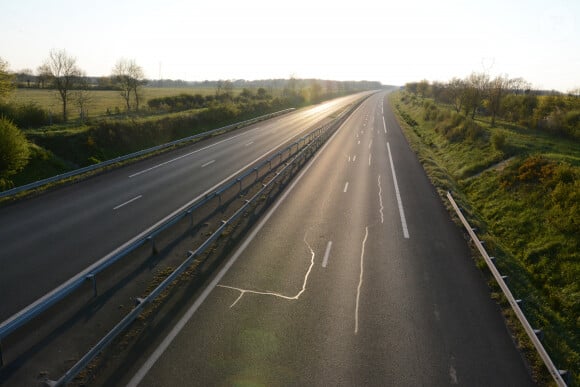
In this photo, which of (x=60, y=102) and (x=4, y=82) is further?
(x=60, y=102)

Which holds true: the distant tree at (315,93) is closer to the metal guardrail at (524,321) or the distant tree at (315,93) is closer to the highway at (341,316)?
the highway at (341,316)

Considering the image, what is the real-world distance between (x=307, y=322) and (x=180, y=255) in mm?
4908

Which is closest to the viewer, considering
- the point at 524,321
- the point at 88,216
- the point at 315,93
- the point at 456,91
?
the point at 524,321

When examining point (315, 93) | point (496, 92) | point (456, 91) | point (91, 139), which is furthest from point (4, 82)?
point (315, 93)

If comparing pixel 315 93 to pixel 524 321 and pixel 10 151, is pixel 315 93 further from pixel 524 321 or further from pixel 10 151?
pixel 524 321

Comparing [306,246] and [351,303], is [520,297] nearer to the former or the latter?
[351,303]

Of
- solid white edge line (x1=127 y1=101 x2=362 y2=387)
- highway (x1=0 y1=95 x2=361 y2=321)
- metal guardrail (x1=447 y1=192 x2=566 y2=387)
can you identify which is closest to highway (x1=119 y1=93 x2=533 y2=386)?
solid white edge line (x1=127 y1=101 x2=362 y2=387)

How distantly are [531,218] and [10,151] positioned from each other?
80.9ft

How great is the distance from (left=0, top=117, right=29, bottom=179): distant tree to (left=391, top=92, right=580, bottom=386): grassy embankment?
21.6m

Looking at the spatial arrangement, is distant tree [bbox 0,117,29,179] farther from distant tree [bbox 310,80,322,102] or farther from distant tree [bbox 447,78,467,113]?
distant tree [bbox 310,80,322,102]

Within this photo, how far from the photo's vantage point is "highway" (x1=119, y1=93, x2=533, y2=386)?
274 inches

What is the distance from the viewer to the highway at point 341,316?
6.96 m

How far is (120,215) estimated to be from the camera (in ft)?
Answer: 49.3

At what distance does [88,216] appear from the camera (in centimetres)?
1484
